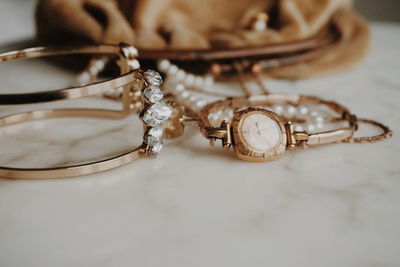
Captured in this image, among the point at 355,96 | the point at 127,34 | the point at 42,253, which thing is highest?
the point at 127,34

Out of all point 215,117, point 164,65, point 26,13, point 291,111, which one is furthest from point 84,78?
point 26,13

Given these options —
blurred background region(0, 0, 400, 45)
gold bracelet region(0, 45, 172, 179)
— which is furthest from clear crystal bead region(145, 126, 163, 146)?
blurred background region(0, 0, 400, 45)

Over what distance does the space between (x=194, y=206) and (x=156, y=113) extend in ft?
0.48

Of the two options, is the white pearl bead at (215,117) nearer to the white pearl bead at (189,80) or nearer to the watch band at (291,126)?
the watch band at (291,126)

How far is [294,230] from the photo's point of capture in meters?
0.52

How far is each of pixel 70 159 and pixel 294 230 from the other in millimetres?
336

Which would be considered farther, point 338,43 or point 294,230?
point 338,43

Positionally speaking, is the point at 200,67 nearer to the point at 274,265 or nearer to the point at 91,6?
the point at 91,6

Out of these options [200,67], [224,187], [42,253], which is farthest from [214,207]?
[200,67]

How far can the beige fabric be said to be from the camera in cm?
97

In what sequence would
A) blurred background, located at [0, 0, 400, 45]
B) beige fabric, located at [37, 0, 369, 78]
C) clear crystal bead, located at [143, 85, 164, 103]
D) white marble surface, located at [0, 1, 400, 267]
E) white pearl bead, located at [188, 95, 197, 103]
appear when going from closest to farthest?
white marble surface, located at [0, 1, 400, 267]
clear crystal bead, located at [143, 85, 164, 103]
white pearl bead, located at [188, 95, 197, 103]
beige fabric, located at [37, 0, 369, 78]
blurred background, located at [0, 0, 400, 45]

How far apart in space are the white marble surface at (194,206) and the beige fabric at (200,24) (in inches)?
10.8

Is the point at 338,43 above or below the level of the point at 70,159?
above

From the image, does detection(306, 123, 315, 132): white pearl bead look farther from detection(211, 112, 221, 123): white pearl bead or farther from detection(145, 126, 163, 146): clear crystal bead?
detection(145, 126, 163, 146): clear crystal bead
